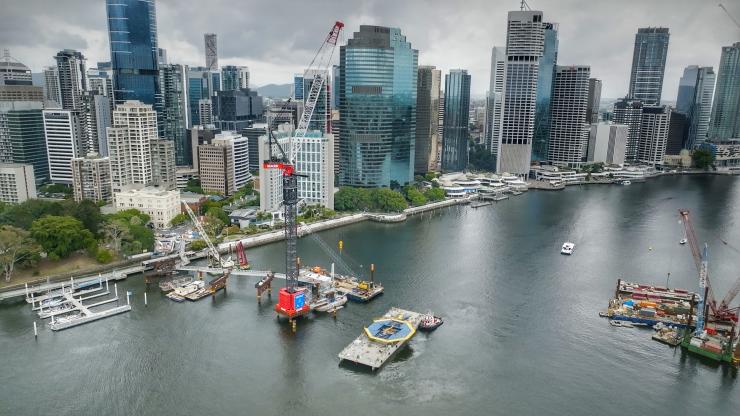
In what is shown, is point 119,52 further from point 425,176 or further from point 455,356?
point 455,356

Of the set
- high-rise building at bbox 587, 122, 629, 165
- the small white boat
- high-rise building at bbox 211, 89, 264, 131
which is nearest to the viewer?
the small white boat

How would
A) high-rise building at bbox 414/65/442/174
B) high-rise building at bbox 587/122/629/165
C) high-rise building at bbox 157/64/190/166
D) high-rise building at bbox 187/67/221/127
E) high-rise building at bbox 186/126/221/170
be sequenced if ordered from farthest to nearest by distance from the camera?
high-rise building at bbox 187/67/221/127
high-rise building at bbox 587/122/629/165
high-rise building at bbox 157/64/190/166
high-rise building at bbox 414/65/442/174
high-rise building at bbox 186/126/221/170

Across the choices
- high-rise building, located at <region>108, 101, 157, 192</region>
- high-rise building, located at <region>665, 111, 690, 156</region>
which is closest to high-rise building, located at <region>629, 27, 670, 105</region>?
high-rise building, located at <region>665, 111, 690, 156</region>

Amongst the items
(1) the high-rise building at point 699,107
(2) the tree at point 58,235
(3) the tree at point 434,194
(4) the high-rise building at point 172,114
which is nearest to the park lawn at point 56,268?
(2) the tree at point 58,235

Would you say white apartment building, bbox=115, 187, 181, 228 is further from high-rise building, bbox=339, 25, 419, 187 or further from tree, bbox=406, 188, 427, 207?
tree, bbox=406, 188, 427, 207

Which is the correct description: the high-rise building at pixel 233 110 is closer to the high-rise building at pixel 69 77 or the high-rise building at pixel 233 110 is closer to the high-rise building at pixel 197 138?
the high-rise building at pixel 197 138

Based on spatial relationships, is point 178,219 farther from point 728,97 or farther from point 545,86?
point 728,97
